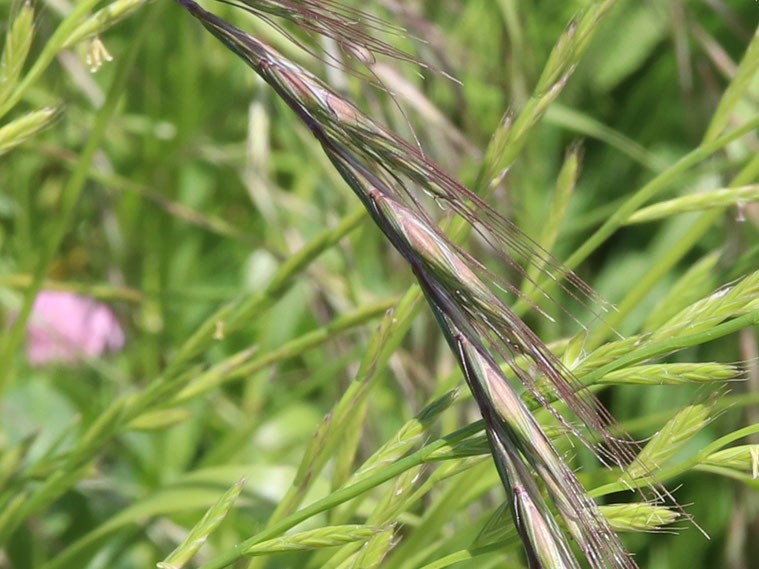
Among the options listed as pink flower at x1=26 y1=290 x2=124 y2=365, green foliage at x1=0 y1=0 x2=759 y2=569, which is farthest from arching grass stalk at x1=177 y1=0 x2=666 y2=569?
pink flower at x1=26 y1=290 x2=124 y2=365

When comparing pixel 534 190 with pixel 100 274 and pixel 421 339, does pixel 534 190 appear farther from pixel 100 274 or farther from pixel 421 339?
pixel 100 274

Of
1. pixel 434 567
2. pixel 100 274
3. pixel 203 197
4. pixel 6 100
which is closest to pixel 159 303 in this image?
pixel 100 274

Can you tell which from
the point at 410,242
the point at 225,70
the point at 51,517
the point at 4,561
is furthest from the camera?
the point at 225,70

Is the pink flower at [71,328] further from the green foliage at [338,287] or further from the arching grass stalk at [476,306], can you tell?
the arching grass stalk at [476,306]

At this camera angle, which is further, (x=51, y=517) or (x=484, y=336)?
(x=51, y=517)

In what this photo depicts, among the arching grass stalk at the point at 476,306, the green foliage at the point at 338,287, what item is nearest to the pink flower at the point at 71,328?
the green foliage at the point at 338,287

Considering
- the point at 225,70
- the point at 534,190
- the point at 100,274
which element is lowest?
the point at 534,190

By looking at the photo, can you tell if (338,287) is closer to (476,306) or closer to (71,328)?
(71,328)
